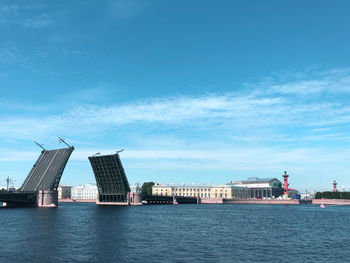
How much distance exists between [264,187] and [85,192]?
8009 centimetres

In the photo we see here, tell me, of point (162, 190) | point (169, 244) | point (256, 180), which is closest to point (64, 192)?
point (162, 190)

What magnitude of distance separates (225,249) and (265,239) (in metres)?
7.09

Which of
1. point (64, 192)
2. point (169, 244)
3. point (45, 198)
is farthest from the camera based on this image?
point (64, 192)

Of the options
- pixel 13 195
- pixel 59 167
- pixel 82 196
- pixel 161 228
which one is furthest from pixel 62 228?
pixel 82 196

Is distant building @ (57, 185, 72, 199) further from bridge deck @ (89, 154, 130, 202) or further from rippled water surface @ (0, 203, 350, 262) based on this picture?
rippled water surface @ (0, 203, 350, 262)

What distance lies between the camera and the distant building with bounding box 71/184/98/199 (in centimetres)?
16100

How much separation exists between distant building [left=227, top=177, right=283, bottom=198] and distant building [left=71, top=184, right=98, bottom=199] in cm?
6797

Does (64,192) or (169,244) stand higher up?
(64,192)

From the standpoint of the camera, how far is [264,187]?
577 feet

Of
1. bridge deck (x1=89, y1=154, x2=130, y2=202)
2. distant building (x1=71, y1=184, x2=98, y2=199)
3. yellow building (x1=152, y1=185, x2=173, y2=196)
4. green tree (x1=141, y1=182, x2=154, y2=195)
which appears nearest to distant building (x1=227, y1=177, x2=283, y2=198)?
yellow building (x1=152, y1=185, x2=173, y2=196)

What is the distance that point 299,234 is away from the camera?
38500 mm

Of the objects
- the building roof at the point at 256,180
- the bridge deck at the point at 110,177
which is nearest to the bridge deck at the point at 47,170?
the bridge deck at the point at 110,177

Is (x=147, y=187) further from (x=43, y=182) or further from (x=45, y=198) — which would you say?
(x=43, y=182)

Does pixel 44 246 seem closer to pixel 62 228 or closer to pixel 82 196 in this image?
pixel 62 228
